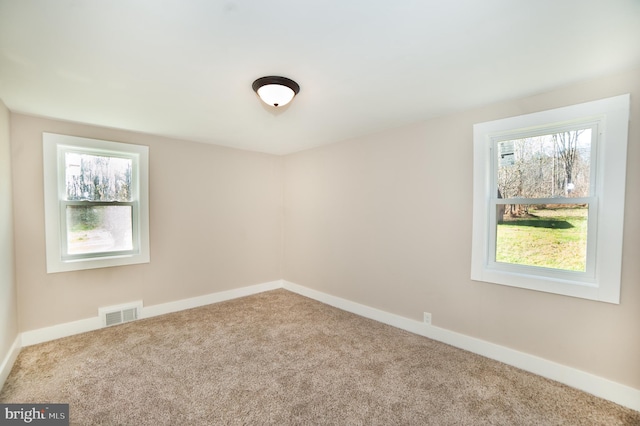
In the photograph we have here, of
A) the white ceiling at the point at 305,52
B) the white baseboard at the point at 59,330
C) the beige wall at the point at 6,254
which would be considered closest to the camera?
the white ceiling at the point at 305,52

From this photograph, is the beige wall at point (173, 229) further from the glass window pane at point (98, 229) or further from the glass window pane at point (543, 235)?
the glass window pane at point (543, 235)

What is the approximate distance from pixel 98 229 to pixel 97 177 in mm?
615

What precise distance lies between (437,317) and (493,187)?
145 cm

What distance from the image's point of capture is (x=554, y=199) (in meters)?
2.38

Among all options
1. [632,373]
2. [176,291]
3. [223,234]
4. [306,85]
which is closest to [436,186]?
[306,85]

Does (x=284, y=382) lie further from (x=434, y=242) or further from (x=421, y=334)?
(x=434, y=242)

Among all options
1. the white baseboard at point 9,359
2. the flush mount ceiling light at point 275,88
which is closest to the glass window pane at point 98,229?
the white baseboard at point 9,359

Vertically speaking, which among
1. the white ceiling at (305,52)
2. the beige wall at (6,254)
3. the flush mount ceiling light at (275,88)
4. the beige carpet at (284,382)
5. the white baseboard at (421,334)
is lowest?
the beige carpet at (284,382)

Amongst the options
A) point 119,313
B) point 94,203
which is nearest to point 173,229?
point 94,203

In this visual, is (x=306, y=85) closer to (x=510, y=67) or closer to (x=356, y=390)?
(x=510, y=67)

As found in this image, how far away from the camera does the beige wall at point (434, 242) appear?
6.73 ft

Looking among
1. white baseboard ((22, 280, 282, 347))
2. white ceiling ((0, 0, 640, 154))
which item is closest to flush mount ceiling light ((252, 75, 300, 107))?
white ceiling ((0, 0, 640, 154))

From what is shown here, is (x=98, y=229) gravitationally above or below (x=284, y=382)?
above

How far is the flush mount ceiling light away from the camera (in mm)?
2047
